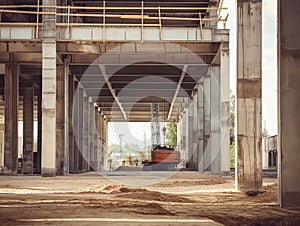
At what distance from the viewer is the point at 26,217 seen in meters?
10.5

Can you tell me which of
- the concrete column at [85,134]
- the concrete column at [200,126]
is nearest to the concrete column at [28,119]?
the concrete column at [85,134]

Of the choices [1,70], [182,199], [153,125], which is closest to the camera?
[182,199]

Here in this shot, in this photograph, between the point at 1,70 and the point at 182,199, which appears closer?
the point at 182,199

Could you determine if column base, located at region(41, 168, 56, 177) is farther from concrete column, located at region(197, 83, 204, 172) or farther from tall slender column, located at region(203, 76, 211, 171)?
concrete column, located at region(197, 83, 204, 172)

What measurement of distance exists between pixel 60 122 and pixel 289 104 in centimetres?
2135

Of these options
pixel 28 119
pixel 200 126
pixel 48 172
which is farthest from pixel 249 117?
pixel 28 119

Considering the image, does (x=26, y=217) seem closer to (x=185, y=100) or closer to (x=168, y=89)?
(x=168, y=89)

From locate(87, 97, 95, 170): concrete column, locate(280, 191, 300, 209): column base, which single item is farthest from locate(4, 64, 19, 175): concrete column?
locate(280, 191, 300, 209): column base

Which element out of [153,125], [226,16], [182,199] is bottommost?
[182,199]

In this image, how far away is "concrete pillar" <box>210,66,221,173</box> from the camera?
32219mm

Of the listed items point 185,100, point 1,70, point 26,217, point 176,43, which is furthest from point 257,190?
point 185,100

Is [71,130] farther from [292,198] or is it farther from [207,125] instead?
[292,198]

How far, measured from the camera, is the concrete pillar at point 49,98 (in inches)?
1104

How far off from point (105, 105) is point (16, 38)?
31.5 m
